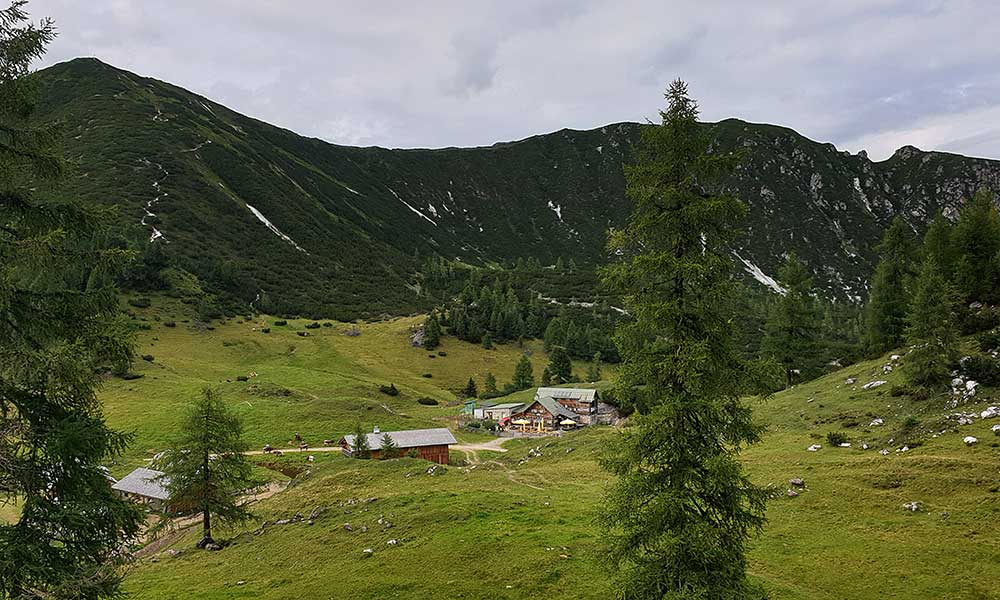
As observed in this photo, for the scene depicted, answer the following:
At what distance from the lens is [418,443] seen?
57281mm

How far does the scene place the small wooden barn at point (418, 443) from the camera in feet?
185

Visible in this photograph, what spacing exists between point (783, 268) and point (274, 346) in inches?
4000

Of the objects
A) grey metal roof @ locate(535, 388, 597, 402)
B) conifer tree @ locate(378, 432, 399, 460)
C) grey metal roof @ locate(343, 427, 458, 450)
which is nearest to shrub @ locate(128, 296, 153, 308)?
grey metal roof @ locate(343, 427, 458, 450)

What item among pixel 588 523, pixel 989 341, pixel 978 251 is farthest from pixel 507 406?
pixel 978 251

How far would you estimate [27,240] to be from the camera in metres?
11.4

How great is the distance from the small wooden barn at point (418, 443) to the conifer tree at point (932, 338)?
4240 cm

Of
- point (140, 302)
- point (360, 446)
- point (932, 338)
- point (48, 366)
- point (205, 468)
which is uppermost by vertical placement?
point (140, 302)

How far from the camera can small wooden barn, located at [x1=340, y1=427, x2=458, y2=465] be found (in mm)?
56534

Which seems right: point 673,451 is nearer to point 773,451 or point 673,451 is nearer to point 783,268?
point 773,451

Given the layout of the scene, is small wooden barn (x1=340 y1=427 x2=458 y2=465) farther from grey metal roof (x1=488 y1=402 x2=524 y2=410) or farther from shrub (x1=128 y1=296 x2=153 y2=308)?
shrub (x1=128 y1=296 x2=153 y2=308)

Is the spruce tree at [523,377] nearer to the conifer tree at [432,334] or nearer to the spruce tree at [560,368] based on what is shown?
the spruce tree at [560,368]

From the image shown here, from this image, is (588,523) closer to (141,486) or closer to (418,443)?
(418,443)

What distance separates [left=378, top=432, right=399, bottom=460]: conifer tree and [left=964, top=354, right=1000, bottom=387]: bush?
157 ft

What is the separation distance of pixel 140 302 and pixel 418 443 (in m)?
94.3
